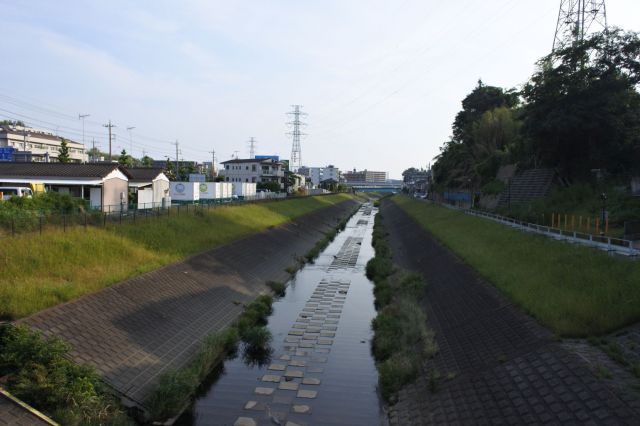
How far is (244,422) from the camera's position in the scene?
14508 mm

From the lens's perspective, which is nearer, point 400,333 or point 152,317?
point 152,317

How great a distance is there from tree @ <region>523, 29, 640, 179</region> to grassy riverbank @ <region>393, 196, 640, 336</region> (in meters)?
18.5

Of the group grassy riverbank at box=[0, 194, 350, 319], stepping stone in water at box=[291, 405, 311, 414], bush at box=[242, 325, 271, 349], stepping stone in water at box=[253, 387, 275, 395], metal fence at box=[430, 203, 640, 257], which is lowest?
stepping stone in water at box=[253, 387, 275, 395]

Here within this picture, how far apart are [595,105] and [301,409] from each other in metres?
39.9

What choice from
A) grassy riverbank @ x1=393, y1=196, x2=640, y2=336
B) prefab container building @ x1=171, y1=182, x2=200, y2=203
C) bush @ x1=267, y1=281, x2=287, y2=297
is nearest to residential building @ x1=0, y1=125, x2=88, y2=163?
prefab container building @ x1=171, y1=182, x2=200, y2=203

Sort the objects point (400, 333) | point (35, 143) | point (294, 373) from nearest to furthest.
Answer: point (294, 373) → point (400, 333) → point (35, 143)

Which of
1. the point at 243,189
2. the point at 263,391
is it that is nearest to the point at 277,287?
the point at 263,391

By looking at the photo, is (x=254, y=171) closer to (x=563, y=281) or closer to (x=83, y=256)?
(x=83, y=256)

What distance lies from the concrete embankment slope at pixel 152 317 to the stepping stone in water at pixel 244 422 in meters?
2.95

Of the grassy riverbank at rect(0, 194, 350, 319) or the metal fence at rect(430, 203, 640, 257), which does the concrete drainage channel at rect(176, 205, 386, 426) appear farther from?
the metal fence at rect(430, 203, 640, 257)

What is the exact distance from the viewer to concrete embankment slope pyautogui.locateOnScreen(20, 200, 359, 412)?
15.1 metres

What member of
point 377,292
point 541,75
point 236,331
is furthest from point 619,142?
point 236,331

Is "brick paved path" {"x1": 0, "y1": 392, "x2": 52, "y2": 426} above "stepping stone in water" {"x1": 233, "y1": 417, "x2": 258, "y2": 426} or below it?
above

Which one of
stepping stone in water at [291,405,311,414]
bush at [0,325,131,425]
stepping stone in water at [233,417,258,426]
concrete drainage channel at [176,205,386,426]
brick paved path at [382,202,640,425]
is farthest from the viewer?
stepping stone in water at [291,405,311,414]
